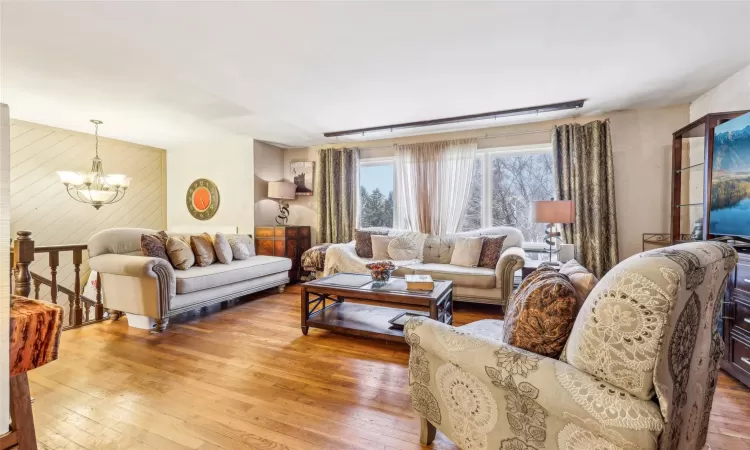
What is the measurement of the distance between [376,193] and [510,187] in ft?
6.63

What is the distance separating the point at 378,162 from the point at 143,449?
4393mm

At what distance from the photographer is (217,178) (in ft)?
18.0

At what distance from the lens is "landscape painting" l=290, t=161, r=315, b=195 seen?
5555 millimetres

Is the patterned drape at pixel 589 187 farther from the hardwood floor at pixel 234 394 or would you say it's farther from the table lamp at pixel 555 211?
the hardwood floor at pixel 234 394

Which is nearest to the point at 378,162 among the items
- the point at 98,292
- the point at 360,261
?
the point at 360,261

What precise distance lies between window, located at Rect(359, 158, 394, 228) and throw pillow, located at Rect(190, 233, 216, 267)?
230 cm

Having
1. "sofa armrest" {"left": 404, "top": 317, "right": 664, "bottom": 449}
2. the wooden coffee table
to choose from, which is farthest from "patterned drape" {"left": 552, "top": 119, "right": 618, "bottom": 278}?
"sofa armrest" {"left": 404, "top": 317, "right": 664, "bottom": 449}

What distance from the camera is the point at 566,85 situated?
3.04 meters

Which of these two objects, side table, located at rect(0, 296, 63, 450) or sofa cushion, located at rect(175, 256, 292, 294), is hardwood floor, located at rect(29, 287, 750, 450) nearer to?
sofa cushion, located at rect(175, 256, 292, 294)

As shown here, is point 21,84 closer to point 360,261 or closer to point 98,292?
point 98,292

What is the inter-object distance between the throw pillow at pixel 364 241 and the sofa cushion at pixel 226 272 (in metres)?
1.02

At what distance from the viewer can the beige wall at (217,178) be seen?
5.22 metres

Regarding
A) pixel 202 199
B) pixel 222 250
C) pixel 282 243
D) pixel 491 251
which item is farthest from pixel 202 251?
pixel 491 251

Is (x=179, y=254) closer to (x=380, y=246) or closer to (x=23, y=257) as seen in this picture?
(x=23, y=257)
